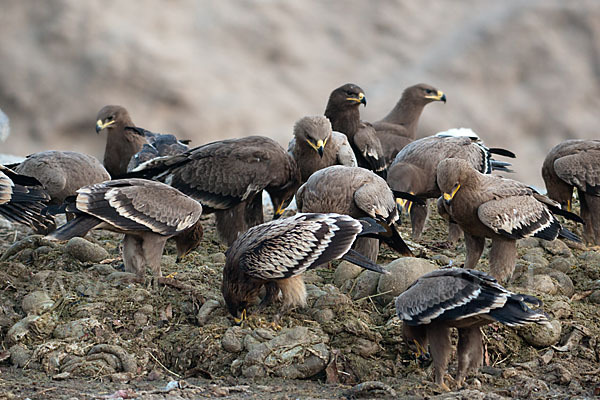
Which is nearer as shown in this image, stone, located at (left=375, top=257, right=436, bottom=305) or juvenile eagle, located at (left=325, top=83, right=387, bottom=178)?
stone, located at (left=375, top=257, right=436, bottom=305)

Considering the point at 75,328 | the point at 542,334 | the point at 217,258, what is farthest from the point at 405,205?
the point at 75,328

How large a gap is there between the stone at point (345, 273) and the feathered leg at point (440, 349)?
129 centimetres

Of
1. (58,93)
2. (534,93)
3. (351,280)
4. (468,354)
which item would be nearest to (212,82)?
(58,93)

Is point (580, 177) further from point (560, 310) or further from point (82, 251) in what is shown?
point (82, 251)

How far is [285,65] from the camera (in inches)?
572

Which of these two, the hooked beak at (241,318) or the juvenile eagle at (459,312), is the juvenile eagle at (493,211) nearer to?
the juvenile eagle at (459,312)

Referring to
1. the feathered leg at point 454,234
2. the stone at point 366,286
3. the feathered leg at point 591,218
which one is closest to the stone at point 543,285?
the stone at point 366,286

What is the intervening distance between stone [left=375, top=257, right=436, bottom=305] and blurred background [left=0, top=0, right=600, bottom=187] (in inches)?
309

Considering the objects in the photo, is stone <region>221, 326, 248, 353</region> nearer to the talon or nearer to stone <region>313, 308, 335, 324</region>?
the talon

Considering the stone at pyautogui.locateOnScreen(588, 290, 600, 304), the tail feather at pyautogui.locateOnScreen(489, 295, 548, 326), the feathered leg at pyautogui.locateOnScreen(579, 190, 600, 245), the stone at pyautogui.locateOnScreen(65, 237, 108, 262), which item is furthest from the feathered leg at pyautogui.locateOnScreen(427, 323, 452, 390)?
the feathered leg at pyautogui.locateOnScreen(579, 190, 600, 245)

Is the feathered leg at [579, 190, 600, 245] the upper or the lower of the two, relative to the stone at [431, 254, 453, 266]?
upper

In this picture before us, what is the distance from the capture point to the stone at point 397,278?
5668mm

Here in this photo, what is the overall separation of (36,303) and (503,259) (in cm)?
315

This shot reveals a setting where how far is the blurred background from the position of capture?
13.5 metres
